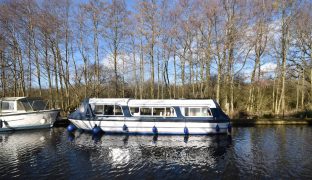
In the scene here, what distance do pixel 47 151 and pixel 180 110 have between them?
9247mm

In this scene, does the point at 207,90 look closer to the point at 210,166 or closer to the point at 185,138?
the point at 185,138

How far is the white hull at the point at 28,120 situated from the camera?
21.1m

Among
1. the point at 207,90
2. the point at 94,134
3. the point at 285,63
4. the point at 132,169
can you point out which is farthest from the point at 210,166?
the point at 285,63

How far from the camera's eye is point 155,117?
1889 centimetres

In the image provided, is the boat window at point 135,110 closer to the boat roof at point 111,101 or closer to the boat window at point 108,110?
the boat roof at point 111,101

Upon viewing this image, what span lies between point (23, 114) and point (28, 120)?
650 mm

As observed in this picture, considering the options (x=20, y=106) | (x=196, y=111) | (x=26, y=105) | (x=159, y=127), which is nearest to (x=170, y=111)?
(x=159, y=127)

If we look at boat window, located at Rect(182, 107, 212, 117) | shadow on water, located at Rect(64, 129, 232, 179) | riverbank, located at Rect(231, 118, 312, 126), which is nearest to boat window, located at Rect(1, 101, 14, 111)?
shadow on water, located at Rect(64, 129, 232, 179)

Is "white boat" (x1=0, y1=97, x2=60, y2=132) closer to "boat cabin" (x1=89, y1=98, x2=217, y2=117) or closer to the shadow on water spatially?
the shadow on water

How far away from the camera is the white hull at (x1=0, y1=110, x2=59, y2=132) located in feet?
69.4

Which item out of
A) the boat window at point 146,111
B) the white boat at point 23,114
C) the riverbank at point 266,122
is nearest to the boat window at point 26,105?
the white boat at point 23,114

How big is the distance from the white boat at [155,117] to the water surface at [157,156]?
73cm

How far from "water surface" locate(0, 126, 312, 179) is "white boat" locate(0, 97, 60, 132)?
214 cm

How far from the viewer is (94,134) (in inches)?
738
